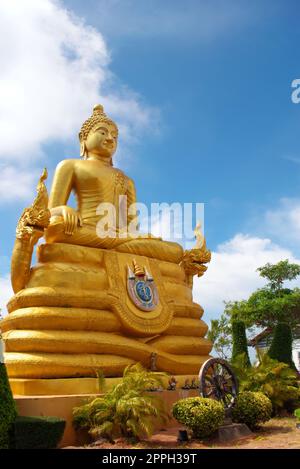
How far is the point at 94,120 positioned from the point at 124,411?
10.1 meters

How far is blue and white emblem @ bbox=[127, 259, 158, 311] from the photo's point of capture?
42.7ft

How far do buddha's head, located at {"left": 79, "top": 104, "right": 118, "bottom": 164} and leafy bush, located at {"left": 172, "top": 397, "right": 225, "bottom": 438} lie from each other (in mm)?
9121

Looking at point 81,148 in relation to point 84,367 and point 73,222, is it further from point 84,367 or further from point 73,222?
point 84,367

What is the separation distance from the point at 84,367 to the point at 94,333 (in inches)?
37.5

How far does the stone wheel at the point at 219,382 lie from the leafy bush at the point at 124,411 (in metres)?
1.00

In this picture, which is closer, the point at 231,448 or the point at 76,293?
the point at 231,448

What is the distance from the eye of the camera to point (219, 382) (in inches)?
408

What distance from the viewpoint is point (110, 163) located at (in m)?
16.5

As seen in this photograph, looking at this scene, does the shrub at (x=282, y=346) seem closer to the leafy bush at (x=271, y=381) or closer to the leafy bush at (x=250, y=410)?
the leafy bush at (x=271, y=381)

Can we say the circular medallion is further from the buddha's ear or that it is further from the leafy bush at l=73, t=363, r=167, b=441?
the buddha's ear

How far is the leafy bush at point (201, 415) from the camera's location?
9.11m

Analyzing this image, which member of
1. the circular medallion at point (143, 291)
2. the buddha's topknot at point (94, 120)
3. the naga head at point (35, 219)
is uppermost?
the buddha's topknot at point (94, 120)

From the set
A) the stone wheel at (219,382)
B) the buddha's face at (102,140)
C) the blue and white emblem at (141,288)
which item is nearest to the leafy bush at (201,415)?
the stone wheel at (219,382)
